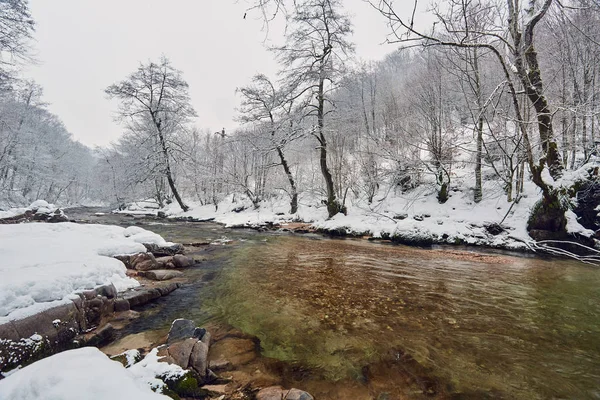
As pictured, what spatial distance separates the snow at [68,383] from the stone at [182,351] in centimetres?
110

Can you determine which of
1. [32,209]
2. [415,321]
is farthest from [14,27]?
[415,321]

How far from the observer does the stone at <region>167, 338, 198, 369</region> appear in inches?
112

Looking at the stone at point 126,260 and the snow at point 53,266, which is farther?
the stone at point 126,260

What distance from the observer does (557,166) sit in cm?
902

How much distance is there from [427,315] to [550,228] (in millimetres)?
8468

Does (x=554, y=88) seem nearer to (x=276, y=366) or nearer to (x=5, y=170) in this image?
(x=276, y=366)

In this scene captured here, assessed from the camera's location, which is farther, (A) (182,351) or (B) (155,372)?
(A) (182,351)

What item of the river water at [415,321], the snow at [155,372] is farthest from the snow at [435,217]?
the snow at [155,372]

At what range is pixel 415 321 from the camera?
4.03m

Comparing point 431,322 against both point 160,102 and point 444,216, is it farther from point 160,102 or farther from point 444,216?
point 160,102

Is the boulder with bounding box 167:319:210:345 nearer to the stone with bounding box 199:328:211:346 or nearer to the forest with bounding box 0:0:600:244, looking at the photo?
the stone with bounding box 199:328:211:346

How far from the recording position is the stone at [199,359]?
2820 millimetres

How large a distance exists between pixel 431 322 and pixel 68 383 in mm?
4258

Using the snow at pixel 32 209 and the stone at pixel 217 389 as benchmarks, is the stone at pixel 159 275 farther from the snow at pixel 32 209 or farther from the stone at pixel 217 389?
the snow at pixel 32 209
